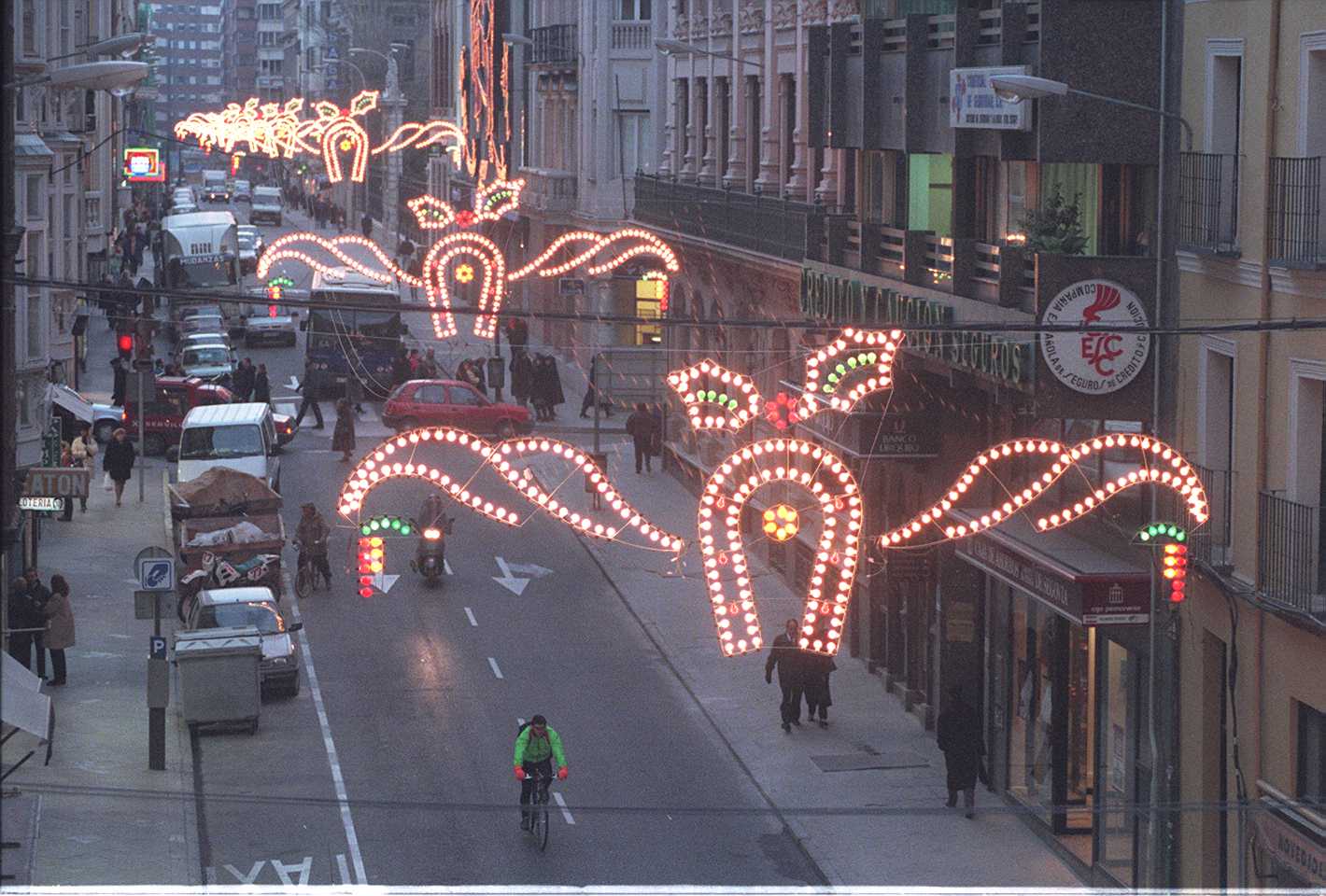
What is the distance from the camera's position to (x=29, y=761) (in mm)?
24984

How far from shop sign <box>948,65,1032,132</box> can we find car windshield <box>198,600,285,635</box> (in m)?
11.0

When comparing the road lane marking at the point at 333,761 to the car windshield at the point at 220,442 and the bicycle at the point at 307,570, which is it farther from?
the car windshield at the point at 220,442

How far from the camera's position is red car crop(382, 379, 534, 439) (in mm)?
49156

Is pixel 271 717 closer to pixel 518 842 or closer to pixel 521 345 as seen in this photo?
pixel 518 842

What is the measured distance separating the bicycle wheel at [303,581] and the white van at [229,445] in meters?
5.66

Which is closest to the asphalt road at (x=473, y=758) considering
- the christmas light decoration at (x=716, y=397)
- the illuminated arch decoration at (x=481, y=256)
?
the christmas light decoration at (x=716, y=397)

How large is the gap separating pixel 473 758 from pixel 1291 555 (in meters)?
11.2

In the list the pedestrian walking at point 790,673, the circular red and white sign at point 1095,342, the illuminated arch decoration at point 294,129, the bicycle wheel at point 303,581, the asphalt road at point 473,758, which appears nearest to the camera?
the circular red and white sign at point 1095,342

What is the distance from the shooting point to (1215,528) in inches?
803

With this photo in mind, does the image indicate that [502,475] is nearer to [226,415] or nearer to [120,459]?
[226,415]

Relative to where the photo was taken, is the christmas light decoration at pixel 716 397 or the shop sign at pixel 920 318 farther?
the shop sign at pixel 920 318

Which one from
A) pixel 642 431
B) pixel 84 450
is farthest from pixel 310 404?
pixel 84 450

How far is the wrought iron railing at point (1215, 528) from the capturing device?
20.2 meters

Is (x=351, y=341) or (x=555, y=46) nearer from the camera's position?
(x=351, y=341)
